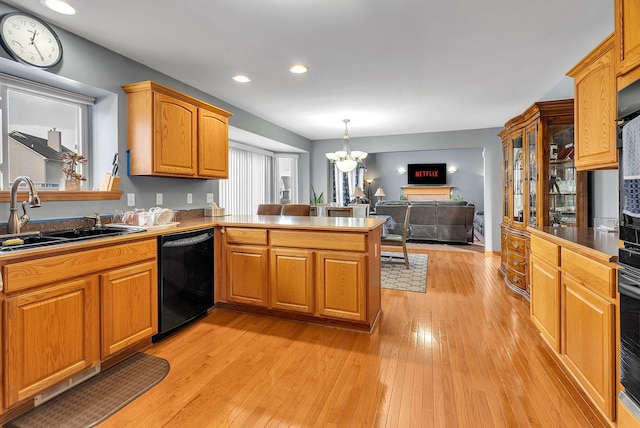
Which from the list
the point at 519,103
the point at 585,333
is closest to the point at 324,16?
the point at 585,333

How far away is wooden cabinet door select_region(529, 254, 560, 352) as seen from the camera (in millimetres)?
1995

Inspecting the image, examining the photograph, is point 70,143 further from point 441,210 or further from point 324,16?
point 441,210

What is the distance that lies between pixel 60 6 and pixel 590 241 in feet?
11.8

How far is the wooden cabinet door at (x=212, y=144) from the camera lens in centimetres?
335

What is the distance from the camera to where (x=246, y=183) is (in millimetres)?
6230

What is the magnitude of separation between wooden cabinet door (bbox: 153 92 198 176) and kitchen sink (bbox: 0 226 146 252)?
66cm

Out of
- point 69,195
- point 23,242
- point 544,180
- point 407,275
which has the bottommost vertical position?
point 407,275

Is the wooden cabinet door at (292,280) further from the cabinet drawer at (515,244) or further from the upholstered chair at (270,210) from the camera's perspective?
the cabinet drawer at (515,244)

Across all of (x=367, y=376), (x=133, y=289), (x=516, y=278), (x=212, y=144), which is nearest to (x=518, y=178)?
(x=516, y=278)

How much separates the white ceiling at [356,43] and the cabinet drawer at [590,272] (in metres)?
1.68

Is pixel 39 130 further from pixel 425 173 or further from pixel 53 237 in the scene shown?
pixel 425 173

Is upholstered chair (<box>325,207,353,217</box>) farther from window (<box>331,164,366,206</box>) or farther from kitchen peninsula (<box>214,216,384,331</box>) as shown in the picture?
window (<box>331,164,366,206</box>)

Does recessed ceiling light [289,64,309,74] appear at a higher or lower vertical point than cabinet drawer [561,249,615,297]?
higher

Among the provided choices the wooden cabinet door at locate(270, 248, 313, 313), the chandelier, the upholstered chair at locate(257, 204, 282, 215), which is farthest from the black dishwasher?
the chandelier
